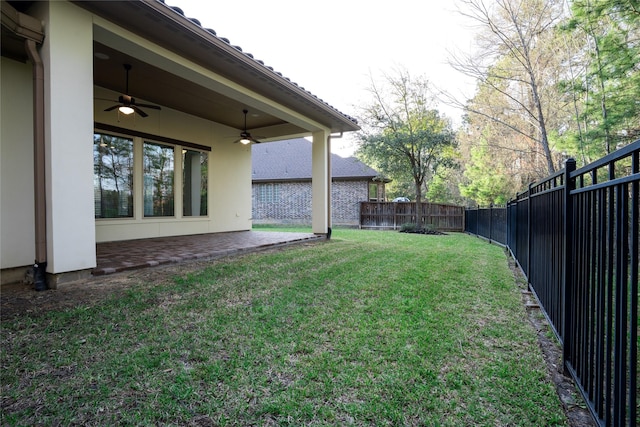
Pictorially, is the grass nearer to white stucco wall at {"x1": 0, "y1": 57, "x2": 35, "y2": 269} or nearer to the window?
white stucco wall at {"x1": 0, "y1": 57, "x2": 35, "y2": 269}

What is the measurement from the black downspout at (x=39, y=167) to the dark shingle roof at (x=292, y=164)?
1480 cm

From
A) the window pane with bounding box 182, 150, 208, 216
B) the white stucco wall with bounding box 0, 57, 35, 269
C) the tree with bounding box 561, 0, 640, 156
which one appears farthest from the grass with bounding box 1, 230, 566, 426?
the window pane with bounding box 182, 150, 208, 216

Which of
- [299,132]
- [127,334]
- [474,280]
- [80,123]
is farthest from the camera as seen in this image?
[299,132]

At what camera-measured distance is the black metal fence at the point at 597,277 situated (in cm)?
125

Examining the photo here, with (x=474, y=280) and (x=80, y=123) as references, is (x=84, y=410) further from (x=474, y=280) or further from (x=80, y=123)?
(x=474, y=280)

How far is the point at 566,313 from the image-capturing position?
2137 millimetres

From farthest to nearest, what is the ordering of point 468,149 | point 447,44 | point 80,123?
point 468,149 → point 447,44 → point 80,123

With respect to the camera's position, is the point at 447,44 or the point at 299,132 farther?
the point at 299,132

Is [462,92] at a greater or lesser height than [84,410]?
greater

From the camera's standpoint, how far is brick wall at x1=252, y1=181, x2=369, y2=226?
1809 centimetres

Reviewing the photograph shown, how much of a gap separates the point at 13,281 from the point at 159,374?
3295 millimetres

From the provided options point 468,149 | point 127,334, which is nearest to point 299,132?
point 127,334

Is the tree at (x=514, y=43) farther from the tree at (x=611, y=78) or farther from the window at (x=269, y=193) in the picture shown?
the window at (x=269, y=193)

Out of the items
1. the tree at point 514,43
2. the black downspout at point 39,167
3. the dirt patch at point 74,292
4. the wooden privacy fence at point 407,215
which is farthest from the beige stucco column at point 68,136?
the wooden privacy fence at point 407,215
